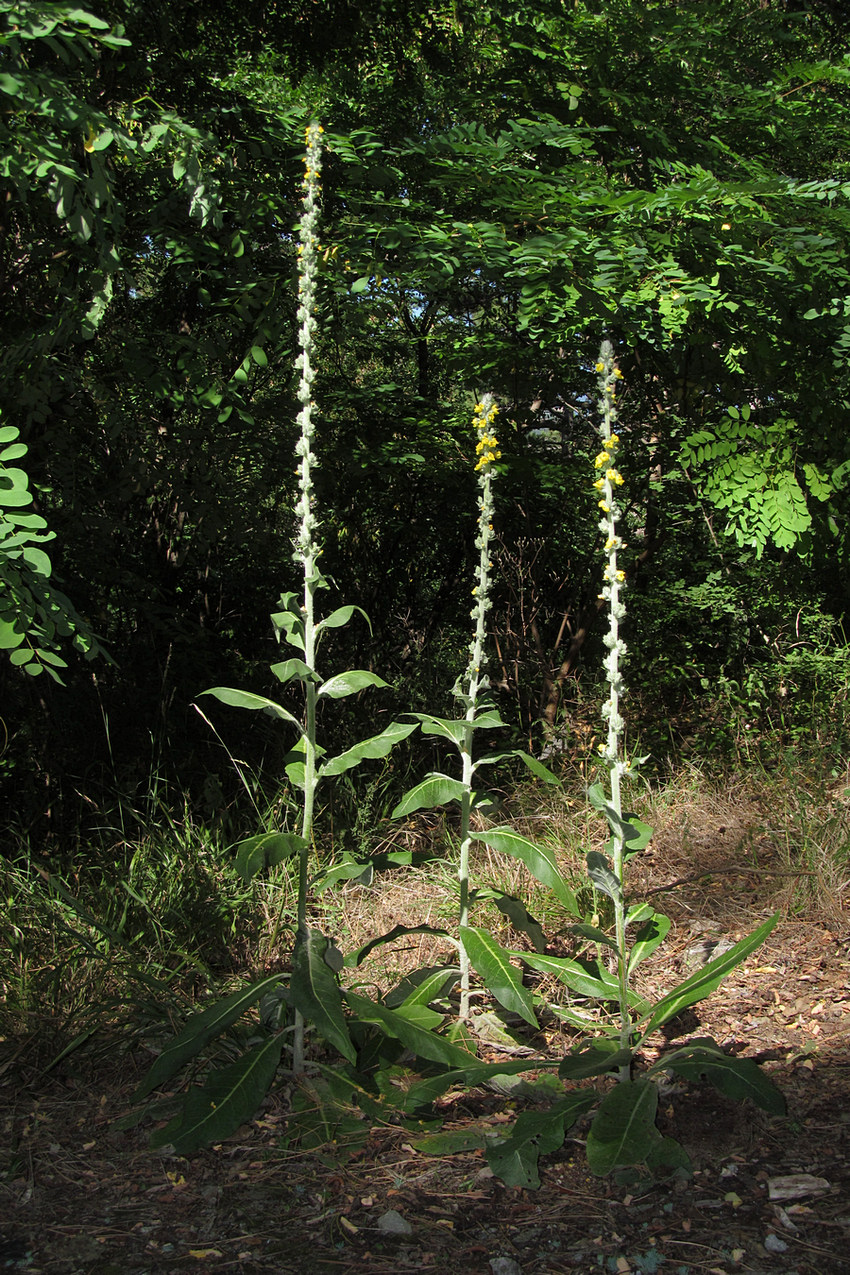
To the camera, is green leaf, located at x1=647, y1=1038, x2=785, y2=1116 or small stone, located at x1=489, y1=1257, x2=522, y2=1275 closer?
small stone, located at x1=489, y1=1257, x2=522, y2=1275

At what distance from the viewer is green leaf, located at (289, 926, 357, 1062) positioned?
2.19 meters

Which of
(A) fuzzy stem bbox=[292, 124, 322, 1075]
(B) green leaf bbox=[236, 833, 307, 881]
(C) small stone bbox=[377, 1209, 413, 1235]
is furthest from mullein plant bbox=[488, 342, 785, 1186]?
(B) green leaf bbox=[236, 833, 307, 881]

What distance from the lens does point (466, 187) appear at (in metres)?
4.30

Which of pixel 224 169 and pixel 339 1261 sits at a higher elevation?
pixel 224 169

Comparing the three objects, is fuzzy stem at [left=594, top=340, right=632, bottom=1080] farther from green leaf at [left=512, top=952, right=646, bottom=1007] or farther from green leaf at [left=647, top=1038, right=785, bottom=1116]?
green leaf at [left=647, top=1038, right=785, bottom=1116]

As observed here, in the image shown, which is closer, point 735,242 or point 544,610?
point 735,242

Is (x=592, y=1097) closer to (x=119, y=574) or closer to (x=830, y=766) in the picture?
(x=830, y=766)

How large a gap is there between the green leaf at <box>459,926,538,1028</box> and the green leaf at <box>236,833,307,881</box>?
1.95 ft

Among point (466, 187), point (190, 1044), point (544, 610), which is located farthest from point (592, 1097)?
point (544, 610)

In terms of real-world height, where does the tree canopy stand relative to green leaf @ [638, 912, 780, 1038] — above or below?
above

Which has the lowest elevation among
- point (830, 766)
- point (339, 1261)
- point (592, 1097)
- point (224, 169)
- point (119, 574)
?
point (339, 1261)

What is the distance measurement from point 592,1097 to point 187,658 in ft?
11.6

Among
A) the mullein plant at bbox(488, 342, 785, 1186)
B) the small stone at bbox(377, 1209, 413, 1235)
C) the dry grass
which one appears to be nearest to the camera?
the small stone at bbox(377, 1209, 413, 1235)

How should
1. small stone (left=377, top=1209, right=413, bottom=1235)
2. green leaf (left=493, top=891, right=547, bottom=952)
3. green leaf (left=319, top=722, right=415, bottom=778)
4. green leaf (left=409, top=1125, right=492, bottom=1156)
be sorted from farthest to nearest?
1. green leaf (left=493, top=891, right=547, bottom=952)
2. green leaf (left=319, top=722, right=415, bottom=778)
3. green leaf (left=409, top=1125, right=492, bottom=1156)
4. small stone (left=377, top=1209, right=413, bottom=1235)
